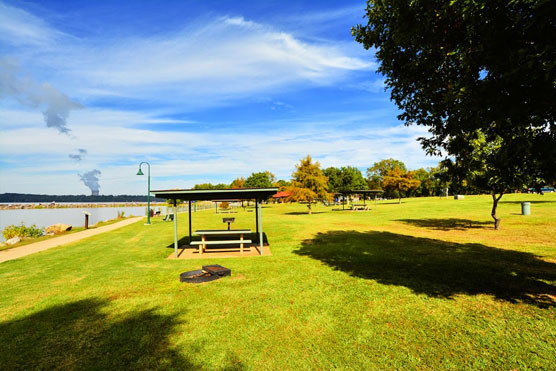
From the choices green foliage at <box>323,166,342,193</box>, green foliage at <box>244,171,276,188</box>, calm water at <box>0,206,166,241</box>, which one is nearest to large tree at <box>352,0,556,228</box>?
calm water at <box>0,206,166,241</box>

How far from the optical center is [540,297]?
6.57 meters

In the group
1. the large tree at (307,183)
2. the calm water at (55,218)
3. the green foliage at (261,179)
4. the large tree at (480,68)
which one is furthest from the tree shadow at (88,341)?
the green foliage at (261,179)

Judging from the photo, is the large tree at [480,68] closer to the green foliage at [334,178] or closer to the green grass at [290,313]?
the green grass at [290,313]

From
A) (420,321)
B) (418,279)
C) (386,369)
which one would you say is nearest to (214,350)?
(386,369)

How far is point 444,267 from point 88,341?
33.3 ft

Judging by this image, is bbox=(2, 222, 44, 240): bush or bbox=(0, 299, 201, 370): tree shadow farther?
bbox=(2, 222, 44, 240): bush

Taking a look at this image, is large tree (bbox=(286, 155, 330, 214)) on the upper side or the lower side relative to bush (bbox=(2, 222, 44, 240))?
upper

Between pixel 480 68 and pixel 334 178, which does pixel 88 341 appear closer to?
pixel 480 68

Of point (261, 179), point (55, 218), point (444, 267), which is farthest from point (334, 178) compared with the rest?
point (444, 267)

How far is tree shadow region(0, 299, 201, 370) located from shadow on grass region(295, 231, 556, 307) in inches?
237

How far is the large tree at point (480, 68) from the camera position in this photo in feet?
15.6

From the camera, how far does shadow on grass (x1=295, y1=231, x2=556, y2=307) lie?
7164 mm

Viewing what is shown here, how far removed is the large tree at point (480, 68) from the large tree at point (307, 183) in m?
25.4

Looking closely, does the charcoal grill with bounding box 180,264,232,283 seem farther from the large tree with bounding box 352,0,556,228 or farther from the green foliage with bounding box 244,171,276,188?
the green foliage with bounding box 244,171,276,188
